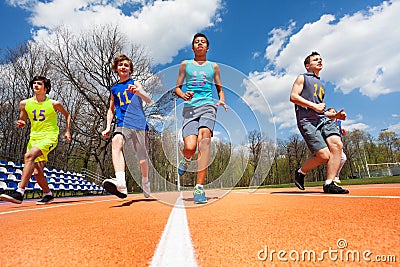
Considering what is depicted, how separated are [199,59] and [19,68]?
22240mm

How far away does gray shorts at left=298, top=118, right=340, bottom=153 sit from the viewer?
13.1 ft

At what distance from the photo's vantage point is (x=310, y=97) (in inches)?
170

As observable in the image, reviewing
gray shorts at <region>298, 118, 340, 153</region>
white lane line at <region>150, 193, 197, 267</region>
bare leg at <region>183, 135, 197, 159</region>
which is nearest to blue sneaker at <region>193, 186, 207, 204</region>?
bare leg at <region>183, 135, 197, 159</region>

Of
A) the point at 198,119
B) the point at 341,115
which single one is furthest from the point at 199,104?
the point at 341,115

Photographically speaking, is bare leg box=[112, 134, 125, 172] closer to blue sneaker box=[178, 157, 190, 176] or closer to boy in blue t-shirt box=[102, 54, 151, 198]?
boy in blue t-shirt box=[102, 54, 151, 198]

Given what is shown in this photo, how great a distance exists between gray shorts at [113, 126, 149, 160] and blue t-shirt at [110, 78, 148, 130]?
0.06m

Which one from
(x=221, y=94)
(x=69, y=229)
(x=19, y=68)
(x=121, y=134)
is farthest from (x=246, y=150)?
(x=19, y=68)

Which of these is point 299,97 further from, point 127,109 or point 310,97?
point 127,109

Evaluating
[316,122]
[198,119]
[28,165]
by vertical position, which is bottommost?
[28,165]

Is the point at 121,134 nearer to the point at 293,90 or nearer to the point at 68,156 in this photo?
the point at 293,90

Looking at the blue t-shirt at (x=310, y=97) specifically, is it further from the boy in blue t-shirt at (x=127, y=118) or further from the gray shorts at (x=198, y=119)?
the boy in blue t-shirt at (x=127, y=118)

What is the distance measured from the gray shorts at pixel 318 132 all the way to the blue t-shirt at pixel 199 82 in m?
1.67

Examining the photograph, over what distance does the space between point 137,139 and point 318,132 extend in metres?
2.70

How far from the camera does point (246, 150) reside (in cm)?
425
